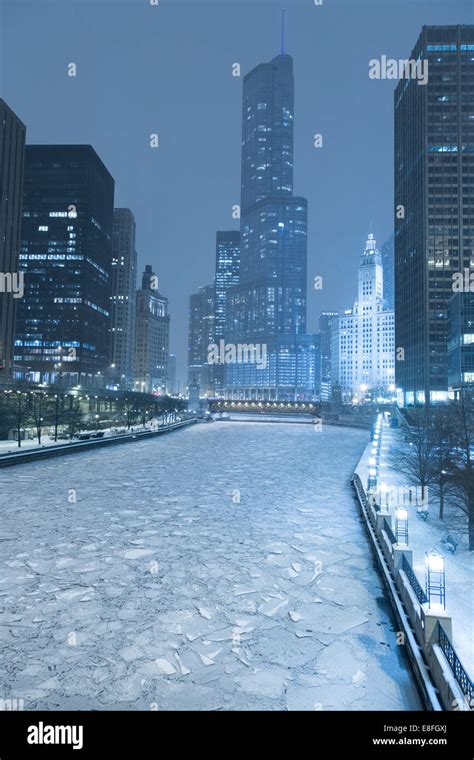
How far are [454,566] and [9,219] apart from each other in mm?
134396

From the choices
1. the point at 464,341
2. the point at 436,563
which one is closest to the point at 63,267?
the point at 464,341

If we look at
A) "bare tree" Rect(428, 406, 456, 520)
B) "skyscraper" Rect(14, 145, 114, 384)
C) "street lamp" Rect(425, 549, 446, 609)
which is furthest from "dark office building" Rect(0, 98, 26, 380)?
"street lamp" Rect(425, 549, 446, 609)

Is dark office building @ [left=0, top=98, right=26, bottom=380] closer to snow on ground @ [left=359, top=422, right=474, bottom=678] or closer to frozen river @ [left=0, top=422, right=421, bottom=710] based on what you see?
frozen river @ [left=0, top=422, right=421, bottom=710]

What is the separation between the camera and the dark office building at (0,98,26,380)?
112 m

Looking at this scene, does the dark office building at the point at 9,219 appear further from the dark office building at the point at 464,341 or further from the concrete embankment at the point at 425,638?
the concrete embankment at the point at 425,638

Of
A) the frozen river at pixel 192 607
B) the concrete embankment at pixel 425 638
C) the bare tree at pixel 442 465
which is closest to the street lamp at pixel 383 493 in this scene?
the frozen river at pixel 192 607

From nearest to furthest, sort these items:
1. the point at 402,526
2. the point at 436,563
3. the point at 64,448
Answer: the point at 436,563 → the point at 402,526 → the point at 64,448

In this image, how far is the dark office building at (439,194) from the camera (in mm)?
107838

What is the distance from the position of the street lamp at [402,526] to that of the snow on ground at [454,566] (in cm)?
86

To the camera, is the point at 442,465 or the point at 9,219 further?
the point at 9,219

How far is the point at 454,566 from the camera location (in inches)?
568

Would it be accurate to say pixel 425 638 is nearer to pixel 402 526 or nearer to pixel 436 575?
pixel 436 575

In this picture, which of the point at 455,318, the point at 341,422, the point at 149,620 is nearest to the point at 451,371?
the point at 455,318

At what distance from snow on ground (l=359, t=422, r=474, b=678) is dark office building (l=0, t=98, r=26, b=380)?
110 m
